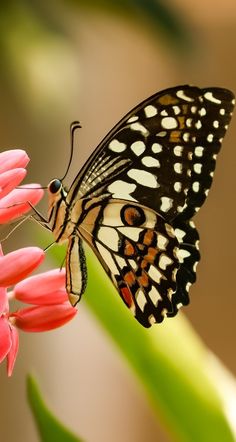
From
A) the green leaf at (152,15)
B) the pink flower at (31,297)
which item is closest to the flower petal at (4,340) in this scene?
the pink flower at (31,297)

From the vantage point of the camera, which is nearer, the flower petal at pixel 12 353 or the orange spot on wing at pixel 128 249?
the flower petal at pixel 12 353

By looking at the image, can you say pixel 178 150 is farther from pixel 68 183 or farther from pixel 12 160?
pixel 68 183

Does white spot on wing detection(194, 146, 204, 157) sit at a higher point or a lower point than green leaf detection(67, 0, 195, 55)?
lower

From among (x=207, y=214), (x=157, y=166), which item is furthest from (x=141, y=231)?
(x=207, y=214)

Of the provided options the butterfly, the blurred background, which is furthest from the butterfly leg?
the blurred background

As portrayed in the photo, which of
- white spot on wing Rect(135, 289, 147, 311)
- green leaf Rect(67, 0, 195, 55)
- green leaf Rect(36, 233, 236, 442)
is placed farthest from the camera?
green leaf Rect(67, 0, 195, 55)

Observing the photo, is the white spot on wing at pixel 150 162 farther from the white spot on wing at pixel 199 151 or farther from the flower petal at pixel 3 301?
the flower petal at pixel 3 301

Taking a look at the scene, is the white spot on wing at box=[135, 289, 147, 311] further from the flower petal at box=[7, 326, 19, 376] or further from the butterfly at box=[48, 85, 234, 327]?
the flower petal at box=[7, 326, 19, 376]
